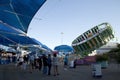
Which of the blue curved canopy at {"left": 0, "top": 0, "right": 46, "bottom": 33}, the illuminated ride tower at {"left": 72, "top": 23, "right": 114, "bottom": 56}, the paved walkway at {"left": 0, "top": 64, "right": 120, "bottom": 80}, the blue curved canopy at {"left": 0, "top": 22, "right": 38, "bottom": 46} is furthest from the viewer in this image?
the illuminated ride tower at {"left": 72, "top": 23, "right": 114, "bottom": 56}

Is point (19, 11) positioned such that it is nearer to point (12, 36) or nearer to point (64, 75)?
point (64, 75)

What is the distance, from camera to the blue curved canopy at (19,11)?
27.6 m

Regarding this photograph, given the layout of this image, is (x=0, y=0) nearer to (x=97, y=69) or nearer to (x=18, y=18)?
(x=18, y=18)

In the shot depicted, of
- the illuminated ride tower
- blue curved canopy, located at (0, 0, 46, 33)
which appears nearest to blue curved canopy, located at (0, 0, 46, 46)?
blue curved canopy, located at (0, 0, 46, 33)

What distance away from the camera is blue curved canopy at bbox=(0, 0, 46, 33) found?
27.6 metres

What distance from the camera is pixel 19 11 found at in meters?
30.7

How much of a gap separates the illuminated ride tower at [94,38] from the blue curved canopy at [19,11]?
112 feet

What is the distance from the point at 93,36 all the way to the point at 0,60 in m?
25.3

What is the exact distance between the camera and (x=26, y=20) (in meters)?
32.7

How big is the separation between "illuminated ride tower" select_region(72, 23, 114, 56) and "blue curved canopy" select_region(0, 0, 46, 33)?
3415cm

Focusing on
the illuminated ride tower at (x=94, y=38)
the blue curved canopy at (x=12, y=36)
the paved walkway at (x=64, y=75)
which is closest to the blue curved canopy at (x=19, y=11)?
the blue curved canopy at (x=12, y=36)

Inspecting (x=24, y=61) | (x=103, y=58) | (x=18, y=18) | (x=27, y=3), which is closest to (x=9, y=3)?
(x=27, y=3)

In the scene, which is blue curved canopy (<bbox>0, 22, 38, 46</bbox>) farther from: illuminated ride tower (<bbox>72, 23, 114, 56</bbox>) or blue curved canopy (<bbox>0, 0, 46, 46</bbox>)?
illuminated ride tower (<bbox>72, 23, 114, 56</bbox>)

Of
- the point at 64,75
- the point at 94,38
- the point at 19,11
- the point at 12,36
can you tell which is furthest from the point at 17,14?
the point at 94,38
